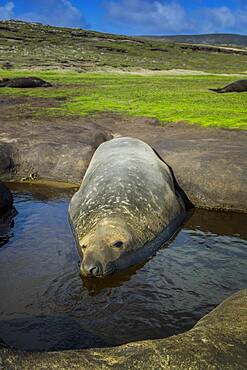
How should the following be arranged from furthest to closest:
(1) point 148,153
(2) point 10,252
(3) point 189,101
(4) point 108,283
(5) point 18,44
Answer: (5) point 18,44
(3) point 189,101
(1) point 148,153
(2) point 10,252
(4) point 108,283

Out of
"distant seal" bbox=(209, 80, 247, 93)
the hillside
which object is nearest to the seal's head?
"distant seal" bbox=(209, 80, 247, 93)

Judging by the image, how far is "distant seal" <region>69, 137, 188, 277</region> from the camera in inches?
303

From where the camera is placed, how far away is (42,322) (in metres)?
6.07

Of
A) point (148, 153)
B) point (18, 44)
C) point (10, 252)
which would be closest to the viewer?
point (10, 252)

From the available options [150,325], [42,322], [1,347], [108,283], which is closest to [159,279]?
[108,283]

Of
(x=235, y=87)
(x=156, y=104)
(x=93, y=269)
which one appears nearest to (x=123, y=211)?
(x=93, y=269)

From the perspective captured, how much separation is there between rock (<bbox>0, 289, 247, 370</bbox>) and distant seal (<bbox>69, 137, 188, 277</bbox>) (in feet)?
13.6

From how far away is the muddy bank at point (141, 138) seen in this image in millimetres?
11446

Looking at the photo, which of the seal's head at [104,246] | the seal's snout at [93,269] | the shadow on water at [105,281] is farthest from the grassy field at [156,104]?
the seal's snout at [93,269]

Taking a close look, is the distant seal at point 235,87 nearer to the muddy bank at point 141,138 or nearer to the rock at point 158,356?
the muddy bank at point 141,138

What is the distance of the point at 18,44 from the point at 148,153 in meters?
60.7

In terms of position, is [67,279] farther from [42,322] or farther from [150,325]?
[150,325]

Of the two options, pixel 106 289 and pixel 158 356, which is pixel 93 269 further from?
pixel 158 356

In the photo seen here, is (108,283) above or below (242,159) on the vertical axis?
below
